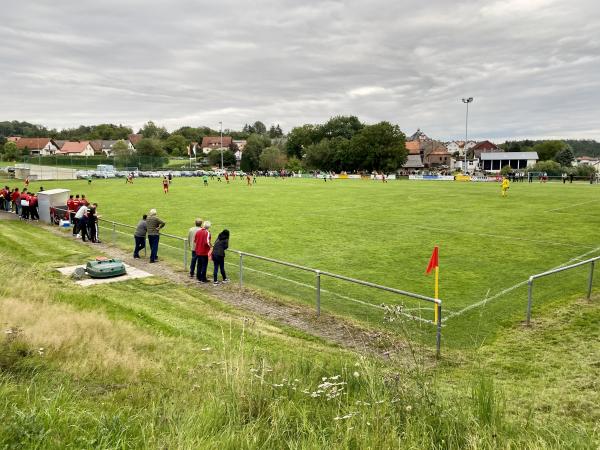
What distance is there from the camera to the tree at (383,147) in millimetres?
105500

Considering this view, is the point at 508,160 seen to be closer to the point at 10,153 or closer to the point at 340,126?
the point at 340,126

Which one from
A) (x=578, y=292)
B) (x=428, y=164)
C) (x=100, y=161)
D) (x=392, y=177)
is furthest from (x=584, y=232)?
(x=428, y=164)

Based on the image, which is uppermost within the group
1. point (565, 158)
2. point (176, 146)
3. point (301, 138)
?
point (301, 138)

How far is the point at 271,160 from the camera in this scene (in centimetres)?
11919

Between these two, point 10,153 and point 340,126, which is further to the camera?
point 340,126

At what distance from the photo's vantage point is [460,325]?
1027 cm

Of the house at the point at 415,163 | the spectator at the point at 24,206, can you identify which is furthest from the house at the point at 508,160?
the spectator at the point at 24,206

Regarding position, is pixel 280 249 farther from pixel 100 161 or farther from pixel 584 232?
pixel 100 161

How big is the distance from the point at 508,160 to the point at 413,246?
13625 centimetres

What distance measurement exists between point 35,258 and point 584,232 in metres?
24.2

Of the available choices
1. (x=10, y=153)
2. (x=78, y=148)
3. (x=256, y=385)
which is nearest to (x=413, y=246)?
(x=256, y=385)

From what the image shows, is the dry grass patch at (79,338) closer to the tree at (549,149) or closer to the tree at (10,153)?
the tree at (10,153)

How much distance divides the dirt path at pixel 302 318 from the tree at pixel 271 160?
344 feet

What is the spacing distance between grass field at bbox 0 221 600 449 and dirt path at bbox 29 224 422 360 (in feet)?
1.72
